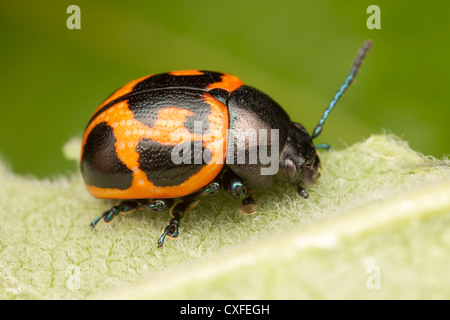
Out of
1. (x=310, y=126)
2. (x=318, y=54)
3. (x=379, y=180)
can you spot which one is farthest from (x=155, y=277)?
(x=318, y=54)

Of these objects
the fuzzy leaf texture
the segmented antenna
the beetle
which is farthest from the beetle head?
the segmented antenna

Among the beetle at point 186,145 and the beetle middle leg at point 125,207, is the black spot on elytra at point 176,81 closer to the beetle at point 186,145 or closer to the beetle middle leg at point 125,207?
the beetle at point 186,145

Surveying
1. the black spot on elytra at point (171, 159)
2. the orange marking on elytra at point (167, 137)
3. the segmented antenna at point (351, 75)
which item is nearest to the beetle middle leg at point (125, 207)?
the orange marking on elytra at point (167, 137)

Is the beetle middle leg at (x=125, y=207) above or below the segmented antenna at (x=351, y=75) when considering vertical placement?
below

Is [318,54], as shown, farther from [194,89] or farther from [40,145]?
[40,145]

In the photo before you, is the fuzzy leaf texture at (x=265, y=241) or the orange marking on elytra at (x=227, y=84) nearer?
the fuzzy leaf texture at (x=265, y=241)

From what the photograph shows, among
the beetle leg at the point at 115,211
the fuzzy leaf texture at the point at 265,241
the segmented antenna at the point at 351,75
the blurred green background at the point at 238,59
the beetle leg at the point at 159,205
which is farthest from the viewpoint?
the blurred green background at the point at 238,59
